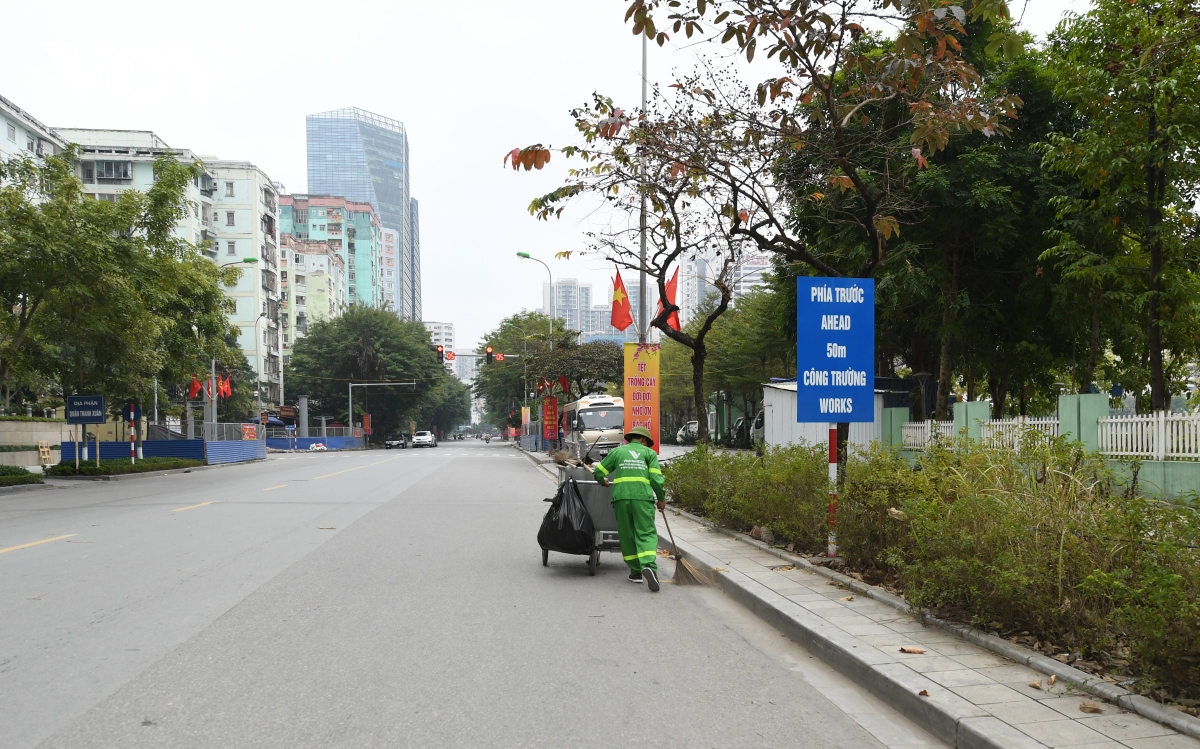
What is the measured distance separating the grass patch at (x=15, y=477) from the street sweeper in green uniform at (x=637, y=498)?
19929 mm

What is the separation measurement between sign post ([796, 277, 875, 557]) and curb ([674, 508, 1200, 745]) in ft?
5.90

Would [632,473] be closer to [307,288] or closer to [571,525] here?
[571,525]

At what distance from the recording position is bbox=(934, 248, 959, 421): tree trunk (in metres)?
20.2

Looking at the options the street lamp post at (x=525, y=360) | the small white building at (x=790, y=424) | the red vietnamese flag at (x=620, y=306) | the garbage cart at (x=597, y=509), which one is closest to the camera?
the garbage cart at (x=597, y=509)

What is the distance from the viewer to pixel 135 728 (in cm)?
430

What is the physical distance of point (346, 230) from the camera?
127750 mm

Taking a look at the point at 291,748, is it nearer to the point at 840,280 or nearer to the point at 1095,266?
the point at 840,280

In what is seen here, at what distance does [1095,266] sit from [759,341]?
19.0 metres

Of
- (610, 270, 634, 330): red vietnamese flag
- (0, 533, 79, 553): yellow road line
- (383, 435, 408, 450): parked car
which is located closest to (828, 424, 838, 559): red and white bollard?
(0, 533, 79, 553): yellow road line

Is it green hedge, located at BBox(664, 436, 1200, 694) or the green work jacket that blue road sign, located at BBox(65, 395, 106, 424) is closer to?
the green work jacket

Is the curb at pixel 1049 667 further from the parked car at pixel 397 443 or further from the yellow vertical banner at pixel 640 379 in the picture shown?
the parked car at pixel 397 443

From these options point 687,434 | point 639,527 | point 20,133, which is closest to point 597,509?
point 639,527

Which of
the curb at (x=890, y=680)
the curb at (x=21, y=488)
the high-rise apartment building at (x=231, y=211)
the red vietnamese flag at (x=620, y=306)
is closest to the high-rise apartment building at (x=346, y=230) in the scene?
the high-rise apartment building at (x=231, y=211)

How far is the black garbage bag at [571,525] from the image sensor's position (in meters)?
8.71
